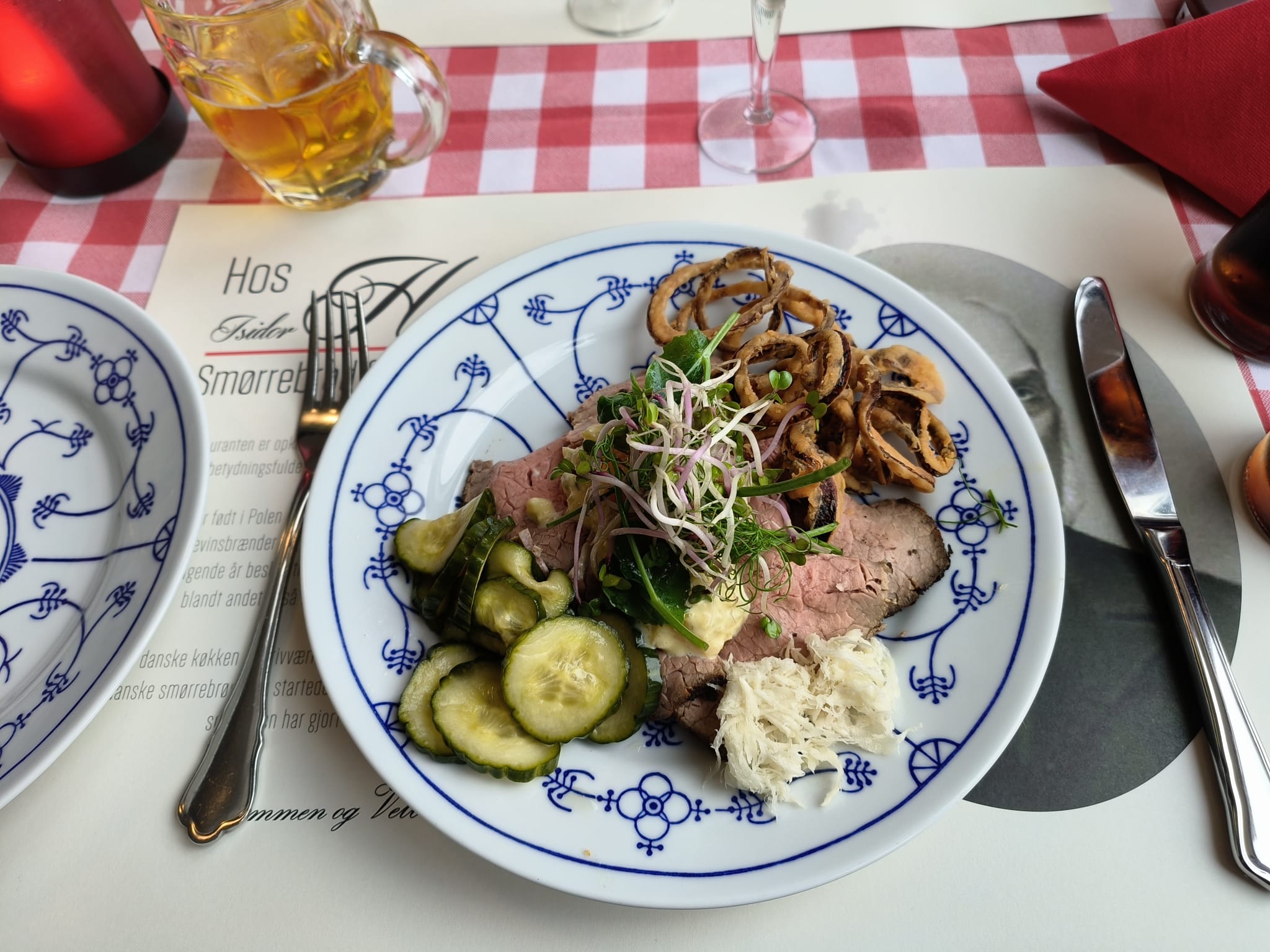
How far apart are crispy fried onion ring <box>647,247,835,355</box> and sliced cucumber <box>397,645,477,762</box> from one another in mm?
934

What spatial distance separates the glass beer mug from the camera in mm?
2074

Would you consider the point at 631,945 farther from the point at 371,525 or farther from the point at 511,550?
A: the point at 371,525

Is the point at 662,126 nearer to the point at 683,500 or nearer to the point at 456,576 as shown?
the point at 683,500

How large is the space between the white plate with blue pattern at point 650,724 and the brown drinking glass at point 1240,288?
0.74 meters

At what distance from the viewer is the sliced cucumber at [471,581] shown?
1656 mm

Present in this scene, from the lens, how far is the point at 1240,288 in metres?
2.05

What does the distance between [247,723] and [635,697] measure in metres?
0.86

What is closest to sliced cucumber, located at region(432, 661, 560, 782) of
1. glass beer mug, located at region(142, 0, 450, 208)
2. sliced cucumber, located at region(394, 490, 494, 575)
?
sliced cucumber, located at region(394, 490, 494, 575)

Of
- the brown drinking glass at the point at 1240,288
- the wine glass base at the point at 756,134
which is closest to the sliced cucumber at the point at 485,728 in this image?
the wine glass base at the point at 756,134

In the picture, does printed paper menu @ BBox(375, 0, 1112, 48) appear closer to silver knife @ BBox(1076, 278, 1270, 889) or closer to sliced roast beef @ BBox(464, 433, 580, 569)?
silver knife @ BBox(1076, 278, 1270, 889)

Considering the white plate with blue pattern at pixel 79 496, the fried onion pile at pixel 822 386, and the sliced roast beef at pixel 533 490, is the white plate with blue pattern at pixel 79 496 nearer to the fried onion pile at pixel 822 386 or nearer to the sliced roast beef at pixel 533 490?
the sliced roast beef at pixel 533 490

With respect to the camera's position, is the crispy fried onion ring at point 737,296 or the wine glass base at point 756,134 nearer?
the crispy fried onion ring at point 737,296

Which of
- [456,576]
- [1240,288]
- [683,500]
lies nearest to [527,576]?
[456,576]

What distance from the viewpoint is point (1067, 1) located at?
2795 mm
